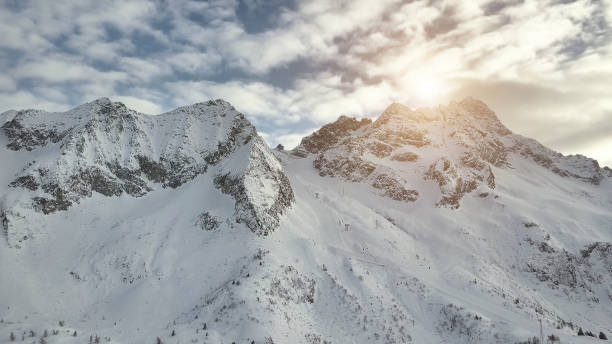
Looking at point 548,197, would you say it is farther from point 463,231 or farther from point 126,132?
point 126,132

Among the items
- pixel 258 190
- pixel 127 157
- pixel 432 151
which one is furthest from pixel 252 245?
pixel 432 151

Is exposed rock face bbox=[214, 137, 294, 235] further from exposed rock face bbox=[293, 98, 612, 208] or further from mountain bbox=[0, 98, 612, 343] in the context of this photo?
exposed rock face bbox=[293, 98, 612, 208]

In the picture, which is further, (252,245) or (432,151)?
(432,151)

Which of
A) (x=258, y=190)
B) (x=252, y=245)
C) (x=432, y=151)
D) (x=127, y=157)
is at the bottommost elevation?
(x=252, y=245)

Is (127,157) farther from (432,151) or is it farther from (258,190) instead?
(432,151)

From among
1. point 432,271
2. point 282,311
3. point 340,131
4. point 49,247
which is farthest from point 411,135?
point 49,247

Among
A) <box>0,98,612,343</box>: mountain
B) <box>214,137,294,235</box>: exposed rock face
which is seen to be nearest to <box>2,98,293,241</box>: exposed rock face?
<box>214,137,294,235</box>: exposed rock face
